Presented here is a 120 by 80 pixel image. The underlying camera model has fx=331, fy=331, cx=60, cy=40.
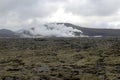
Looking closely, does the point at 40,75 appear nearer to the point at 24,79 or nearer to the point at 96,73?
the point at 24,79

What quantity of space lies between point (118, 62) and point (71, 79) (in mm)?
14670

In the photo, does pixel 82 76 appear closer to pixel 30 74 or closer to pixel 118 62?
pixel 30 74

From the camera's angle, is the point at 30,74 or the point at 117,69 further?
the point at 117,69

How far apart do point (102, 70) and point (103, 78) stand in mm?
5420

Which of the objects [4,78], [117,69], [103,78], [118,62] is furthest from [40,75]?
[118,62]

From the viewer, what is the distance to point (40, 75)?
129ft

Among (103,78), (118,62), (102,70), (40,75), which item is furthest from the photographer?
(118,62)

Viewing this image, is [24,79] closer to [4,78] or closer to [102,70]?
[4,78]

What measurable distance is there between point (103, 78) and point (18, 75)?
1009 centimetres

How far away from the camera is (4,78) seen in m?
37.2

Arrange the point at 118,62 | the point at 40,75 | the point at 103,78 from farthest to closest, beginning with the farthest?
the point at 118,62
the point at 40,75
the point at 103,78

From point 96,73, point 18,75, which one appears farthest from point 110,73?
point 18,75

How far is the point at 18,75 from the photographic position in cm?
3938

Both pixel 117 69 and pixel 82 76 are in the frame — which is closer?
pixel 82 76
